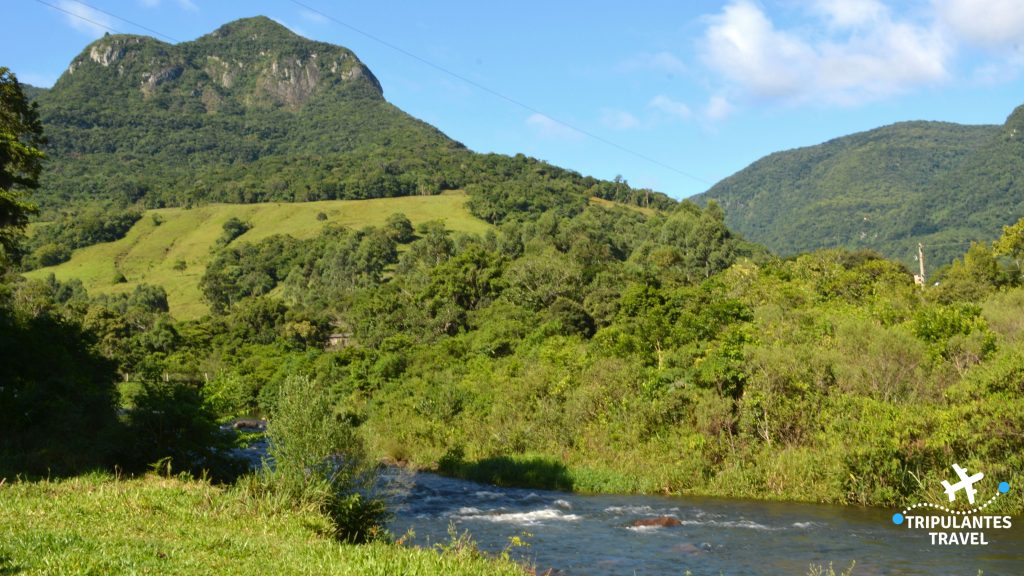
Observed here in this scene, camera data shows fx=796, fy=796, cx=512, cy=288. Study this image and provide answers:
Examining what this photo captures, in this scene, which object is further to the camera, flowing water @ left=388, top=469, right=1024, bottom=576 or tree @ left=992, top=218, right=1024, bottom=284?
tree @ left=992, top=218, right=1024, bottom=284

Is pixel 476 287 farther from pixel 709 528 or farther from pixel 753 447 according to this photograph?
pixel 709 528

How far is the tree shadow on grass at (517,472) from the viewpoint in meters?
35.8

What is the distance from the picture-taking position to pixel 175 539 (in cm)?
1393

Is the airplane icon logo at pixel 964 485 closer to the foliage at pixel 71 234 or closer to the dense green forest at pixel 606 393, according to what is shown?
the dense green forest at pixel 606 393

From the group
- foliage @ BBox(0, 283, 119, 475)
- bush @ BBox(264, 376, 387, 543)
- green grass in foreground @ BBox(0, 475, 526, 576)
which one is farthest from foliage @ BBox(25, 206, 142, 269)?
green grass in foreground @ BBox(0, 475, 526, 576)

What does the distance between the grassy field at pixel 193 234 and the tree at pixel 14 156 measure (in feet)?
316

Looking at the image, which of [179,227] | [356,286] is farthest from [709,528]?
[179,227]

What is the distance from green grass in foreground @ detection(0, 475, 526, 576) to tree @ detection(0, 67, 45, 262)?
→ 1758 centimetres

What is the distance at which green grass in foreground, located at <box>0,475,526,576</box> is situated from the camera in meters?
11.7

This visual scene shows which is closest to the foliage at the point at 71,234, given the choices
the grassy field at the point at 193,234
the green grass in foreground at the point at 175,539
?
the grassy field at the point at 193,234

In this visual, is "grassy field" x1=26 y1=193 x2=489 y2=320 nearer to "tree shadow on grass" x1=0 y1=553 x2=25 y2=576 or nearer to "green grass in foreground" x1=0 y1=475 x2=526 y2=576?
"green grass in foreground" x1=0 y1=475 x2=526 y2=576

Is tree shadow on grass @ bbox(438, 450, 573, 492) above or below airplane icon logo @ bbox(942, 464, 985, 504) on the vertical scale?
below

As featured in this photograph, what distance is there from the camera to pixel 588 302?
7394 cm

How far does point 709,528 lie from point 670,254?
88.7 metres
